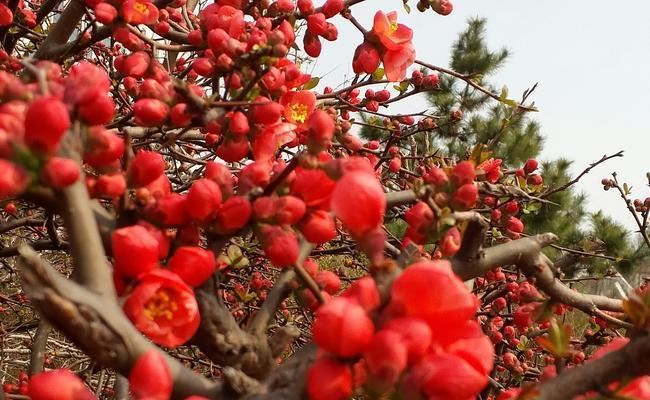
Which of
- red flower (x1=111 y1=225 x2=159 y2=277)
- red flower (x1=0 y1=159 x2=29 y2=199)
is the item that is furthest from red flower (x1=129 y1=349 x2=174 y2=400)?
red flower (x1=0 y1=159 x2=29 y2=199)

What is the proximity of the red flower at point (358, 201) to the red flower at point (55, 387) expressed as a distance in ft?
1.19

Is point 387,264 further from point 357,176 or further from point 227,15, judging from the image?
point 227,15

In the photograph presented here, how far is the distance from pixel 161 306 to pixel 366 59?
1012 millimetres

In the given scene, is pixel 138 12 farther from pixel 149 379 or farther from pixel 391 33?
pixel 149 379

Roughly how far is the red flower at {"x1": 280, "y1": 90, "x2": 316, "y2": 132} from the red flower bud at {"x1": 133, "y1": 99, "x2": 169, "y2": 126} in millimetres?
424

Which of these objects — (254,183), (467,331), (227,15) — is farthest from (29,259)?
(227,15)

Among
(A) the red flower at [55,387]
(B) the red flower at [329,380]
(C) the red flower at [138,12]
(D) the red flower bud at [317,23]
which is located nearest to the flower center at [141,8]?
(C) the red flower at [138,12]

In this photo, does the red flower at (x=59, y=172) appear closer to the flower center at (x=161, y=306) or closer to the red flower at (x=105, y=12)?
the flower center at (x=161, y=306)

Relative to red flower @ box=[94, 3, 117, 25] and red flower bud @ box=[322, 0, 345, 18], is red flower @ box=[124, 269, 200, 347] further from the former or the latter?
red flower bud @ box=[322, 0, 345, 18]

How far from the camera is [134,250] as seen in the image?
72 centimetres

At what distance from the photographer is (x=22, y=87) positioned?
0.73 metres

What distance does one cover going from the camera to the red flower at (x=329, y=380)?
605 millimetres

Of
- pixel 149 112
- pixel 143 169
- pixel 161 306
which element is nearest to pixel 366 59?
pixel 149 112

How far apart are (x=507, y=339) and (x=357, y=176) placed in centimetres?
218
